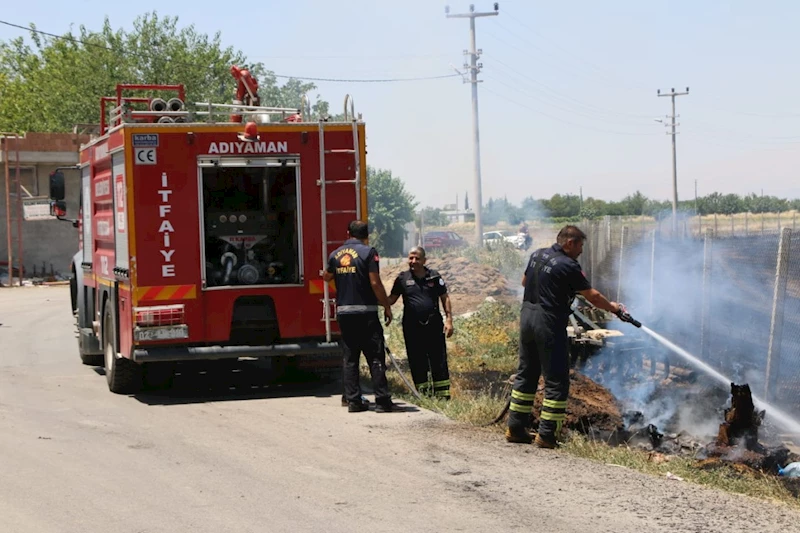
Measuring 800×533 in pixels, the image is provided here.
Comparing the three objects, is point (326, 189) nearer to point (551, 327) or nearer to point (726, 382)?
point (551, 327)

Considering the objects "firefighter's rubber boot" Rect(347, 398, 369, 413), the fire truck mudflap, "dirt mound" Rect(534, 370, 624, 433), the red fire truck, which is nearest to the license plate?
the red fire truck

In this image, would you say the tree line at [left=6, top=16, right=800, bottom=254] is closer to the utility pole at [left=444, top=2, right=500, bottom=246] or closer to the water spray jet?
the utility pole at [left=444, top=2, right=500, bottom=246]

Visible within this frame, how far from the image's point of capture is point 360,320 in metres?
10.2

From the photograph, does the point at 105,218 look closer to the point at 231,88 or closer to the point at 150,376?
the point at 150,376

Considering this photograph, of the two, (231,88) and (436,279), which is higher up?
(231,88)

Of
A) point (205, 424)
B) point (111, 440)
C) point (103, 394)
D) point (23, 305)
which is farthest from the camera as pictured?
point (23, 305)

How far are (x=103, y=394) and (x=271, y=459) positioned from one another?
4322 mm

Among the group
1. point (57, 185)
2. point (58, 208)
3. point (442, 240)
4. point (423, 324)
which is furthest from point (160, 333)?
point (442, 240)

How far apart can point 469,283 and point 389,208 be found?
36.0 m

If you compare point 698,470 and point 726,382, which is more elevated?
point 698,470

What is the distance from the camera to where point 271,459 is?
797 centimetres

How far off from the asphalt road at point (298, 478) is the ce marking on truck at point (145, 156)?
8.29 ft

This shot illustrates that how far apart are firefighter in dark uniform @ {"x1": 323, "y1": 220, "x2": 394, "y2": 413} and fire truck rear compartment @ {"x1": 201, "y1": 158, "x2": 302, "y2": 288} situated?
127 cm

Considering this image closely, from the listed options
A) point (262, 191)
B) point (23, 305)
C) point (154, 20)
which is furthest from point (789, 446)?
point (154, 20)
